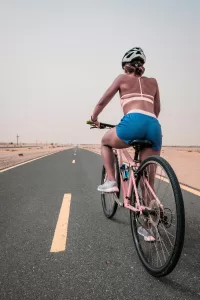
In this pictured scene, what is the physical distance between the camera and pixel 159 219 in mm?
2084

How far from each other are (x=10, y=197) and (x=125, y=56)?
3.95m

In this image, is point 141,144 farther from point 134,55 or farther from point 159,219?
point 134,55

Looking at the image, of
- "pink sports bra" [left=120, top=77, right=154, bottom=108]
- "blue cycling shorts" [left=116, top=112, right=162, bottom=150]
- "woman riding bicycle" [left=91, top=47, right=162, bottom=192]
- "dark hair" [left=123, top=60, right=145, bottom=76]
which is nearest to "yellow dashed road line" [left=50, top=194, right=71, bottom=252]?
"woman riding bicycle" [left=91, top=47, right=162, bottom=192]

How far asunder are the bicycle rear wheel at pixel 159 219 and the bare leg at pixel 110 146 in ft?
1.59

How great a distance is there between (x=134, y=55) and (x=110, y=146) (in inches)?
46.9

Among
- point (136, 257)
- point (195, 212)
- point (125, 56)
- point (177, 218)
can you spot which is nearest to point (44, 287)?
point (136, 257)

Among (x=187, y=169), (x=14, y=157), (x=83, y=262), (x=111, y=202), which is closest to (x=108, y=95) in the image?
(x=111, y=202)

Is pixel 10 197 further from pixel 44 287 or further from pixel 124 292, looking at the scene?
pixel 124 292

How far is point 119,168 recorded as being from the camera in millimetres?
3396

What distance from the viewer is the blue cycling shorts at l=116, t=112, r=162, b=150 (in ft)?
7.88

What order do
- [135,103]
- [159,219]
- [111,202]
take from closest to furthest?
[159,219] → [135,103] → [111,202]

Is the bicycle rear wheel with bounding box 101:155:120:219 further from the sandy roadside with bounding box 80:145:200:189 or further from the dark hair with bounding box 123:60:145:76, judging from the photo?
the sandy roadside with bounding box 80:145:200:189

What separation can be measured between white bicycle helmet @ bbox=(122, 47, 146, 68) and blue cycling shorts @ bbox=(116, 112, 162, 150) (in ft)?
2.39

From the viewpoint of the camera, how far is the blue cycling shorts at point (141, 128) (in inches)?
94.6
